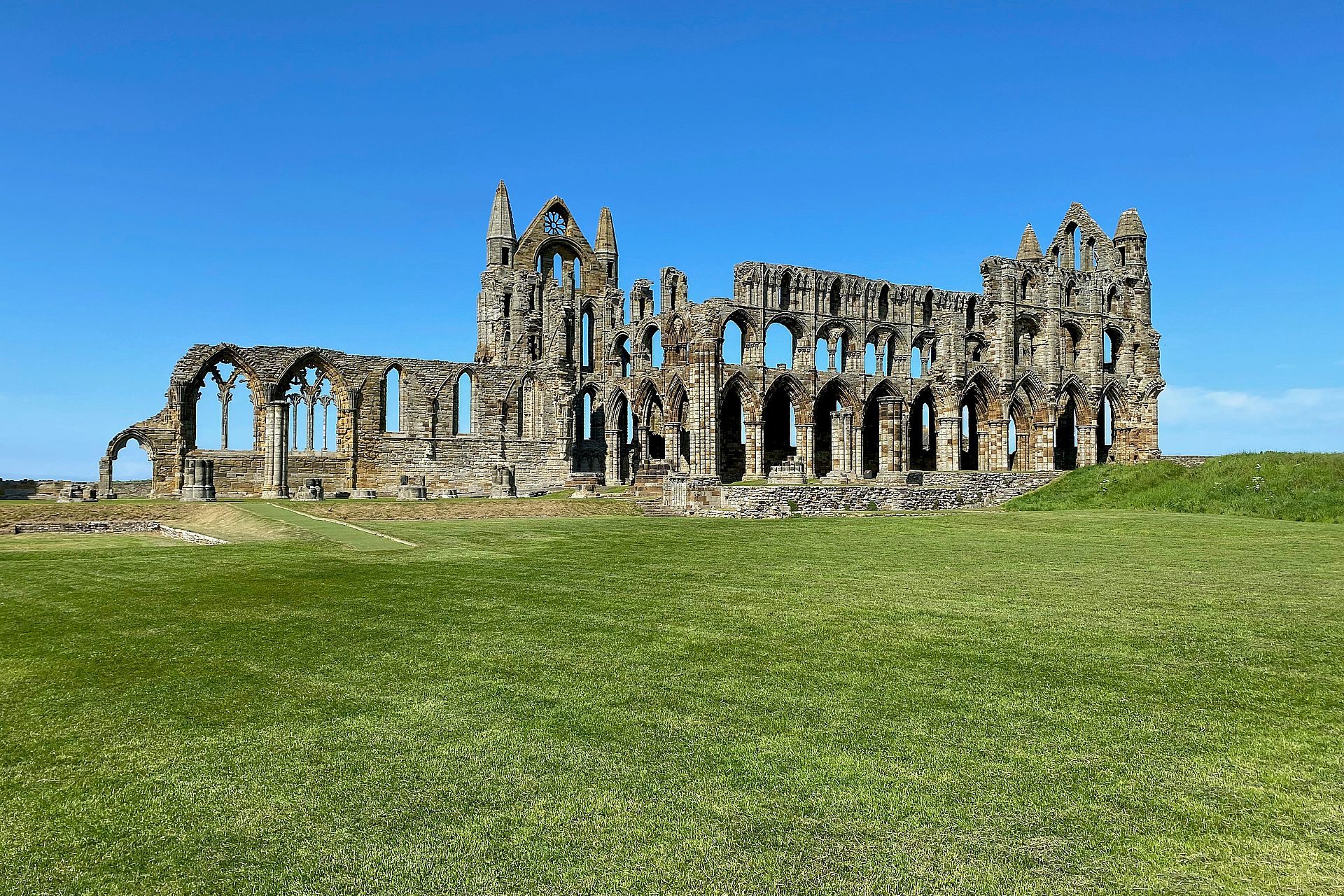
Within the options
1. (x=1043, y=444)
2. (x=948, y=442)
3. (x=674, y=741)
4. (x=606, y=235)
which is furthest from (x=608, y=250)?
(x=674, y=741)

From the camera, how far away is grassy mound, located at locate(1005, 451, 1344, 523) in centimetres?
2000

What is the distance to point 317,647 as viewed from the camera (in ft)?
19.6

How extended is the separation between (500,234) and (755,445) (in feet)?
76.7

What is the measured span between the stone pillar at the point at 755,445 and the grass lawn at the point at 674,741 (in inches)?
1158

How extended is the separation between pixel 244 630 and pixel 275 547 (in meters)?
7.05

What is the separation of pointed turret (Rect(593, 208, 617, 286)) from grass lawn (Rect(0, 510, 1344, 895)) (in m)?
45.6

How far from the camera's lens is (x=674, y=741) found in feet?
13.1

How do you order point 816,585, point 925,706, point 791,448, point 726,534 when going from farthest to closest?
point 791,448
point 726,534
point 816,585
point 925,706

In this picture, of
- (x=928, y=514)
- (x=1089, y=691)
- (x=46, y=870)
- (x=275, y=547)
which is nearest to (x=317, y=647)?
(x=46, y=870)

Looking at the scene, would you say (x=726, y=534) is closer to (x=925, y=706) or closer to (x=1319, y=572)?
(x=1319, y=572)

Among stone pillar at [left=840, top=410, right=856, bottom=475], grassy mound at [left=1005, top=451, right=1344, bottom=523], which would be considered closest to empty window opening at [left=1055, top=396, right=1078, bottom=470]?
stone pillar at [left=840, top=410, right=856, bottom=475]

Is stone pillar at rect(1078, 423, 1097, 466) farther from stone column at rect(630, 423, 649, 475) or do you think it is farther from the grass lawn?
the grass lawn

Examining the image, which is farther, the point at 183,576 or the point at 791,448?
the point at 791,448

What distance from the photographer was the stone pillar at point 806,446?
3794 cm
